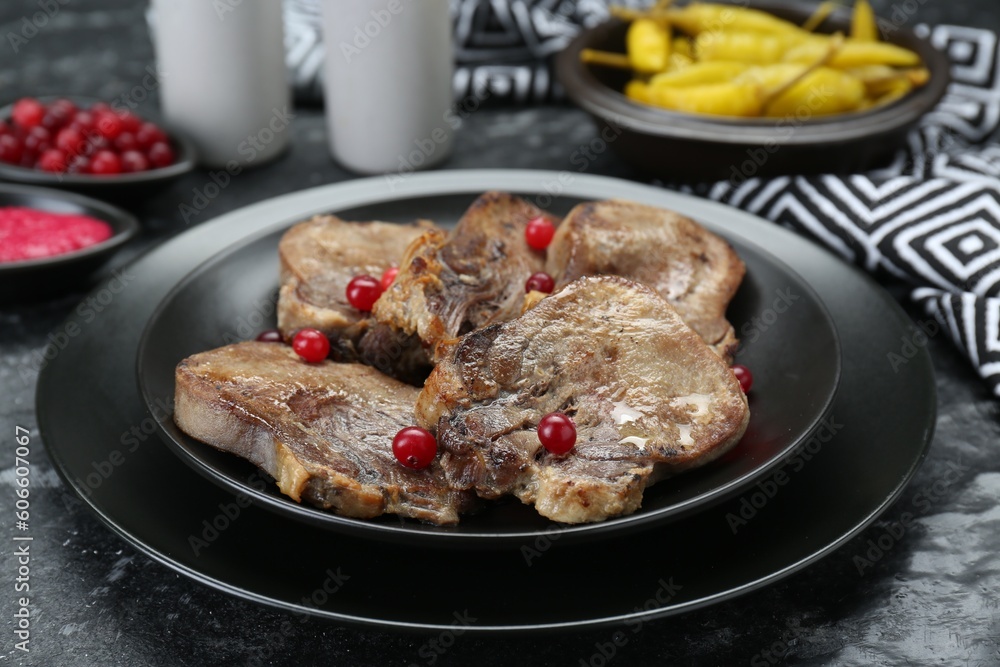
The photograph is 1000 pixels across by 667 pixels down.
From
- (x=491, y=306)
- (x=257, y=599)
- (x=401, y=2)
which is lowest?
(x=257, y=599)

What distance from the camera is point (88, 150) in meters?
3.95

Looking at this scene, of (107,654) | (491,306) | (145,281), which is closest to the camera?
(107,654)

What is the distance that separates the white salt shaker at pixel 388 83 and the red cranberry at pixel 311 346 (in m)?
1.84

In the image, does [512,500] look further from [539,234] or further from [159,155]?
[159,155]

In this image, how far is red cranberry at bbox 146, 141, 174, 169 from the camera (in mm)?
4004

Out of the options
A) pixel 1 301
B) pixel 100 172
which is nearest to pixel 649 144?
pixel 100 172

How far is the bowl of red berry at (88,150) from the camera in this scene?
12.5 ft

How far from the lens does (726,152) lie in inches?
147

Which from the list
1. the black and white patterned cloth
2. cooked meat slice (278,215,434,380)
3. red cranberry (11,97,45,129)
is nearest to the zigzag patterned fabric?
the black and white patterned cloth

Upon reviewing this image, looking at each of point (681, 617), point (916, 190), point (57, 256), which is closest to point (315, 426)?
point (681, 617)

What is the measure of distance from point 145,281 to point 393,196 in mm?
861

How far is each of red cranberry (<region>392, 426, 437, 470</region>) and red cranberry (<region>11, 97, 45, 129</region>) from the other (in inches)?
105

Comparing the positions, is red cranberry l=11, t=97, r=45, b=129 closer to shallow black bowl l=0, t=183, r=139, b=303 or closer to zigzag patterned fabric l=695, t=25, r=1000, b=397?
shallow black bowl l=0, t=183, r=139, b=303

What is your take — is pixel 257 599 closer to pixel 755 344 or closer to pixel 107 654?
pixel 107 654
